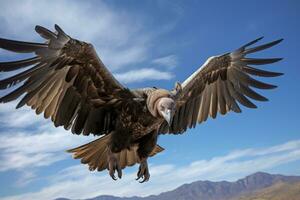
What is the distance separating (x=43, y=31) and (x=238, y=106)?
228 inches

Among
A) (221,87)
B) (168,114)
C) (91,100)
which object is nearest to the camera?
(168,114)

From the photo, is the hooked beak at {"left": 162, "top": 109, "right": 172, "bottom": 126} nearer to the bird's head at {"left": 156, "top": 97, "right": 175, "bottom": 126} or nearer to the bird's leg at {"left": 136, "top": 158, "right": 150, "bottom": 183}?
the bird's head at {"left": 156, "top": 97, "right": 175, "bottom": 126}

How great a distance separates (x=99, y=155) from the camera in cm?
898

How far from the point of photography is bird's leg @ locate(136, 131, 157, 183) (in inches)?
331

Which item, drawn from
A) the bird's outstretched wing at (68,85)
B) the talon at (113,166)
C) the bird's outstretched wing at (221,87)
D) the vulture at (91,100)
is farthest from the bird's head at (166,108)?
the bird's outstretched wing at (221,87)

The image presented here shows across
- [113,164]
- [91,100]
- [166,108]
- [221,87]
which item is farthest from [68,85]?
[221,87]

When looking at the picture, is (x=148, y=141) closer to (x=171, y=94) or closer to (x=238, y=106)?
(x=171, y=94)

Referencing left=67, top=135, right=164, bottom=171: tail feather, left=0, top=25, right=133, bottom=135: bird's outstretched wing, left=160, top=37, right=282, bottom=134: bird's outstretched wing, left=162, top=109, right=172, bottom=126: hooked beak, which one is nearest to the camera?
left=162, top=109, right=172, bottom=126: hooked beak

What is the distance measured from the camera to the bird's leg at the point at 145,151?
8.41 meters

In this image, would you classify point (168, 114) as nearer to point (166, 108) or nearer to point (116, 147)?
point (166, 108)

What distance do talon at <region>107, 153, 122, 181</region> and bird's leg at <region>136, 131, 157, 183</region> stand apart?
456 mm

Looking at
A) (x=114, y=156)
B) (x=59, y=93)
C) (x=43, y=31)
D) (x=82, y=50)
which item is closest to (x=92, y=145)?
(x=114, y=156)

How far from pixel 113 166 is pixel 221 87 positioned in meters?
4.26

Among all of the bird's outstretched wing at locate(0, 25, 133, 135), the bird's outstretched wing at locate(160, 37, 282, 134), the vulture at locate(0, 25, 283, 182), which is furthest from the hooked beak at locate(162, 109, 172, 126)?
the bird's outstretched wing at locate(160, 37, 282, 134)
